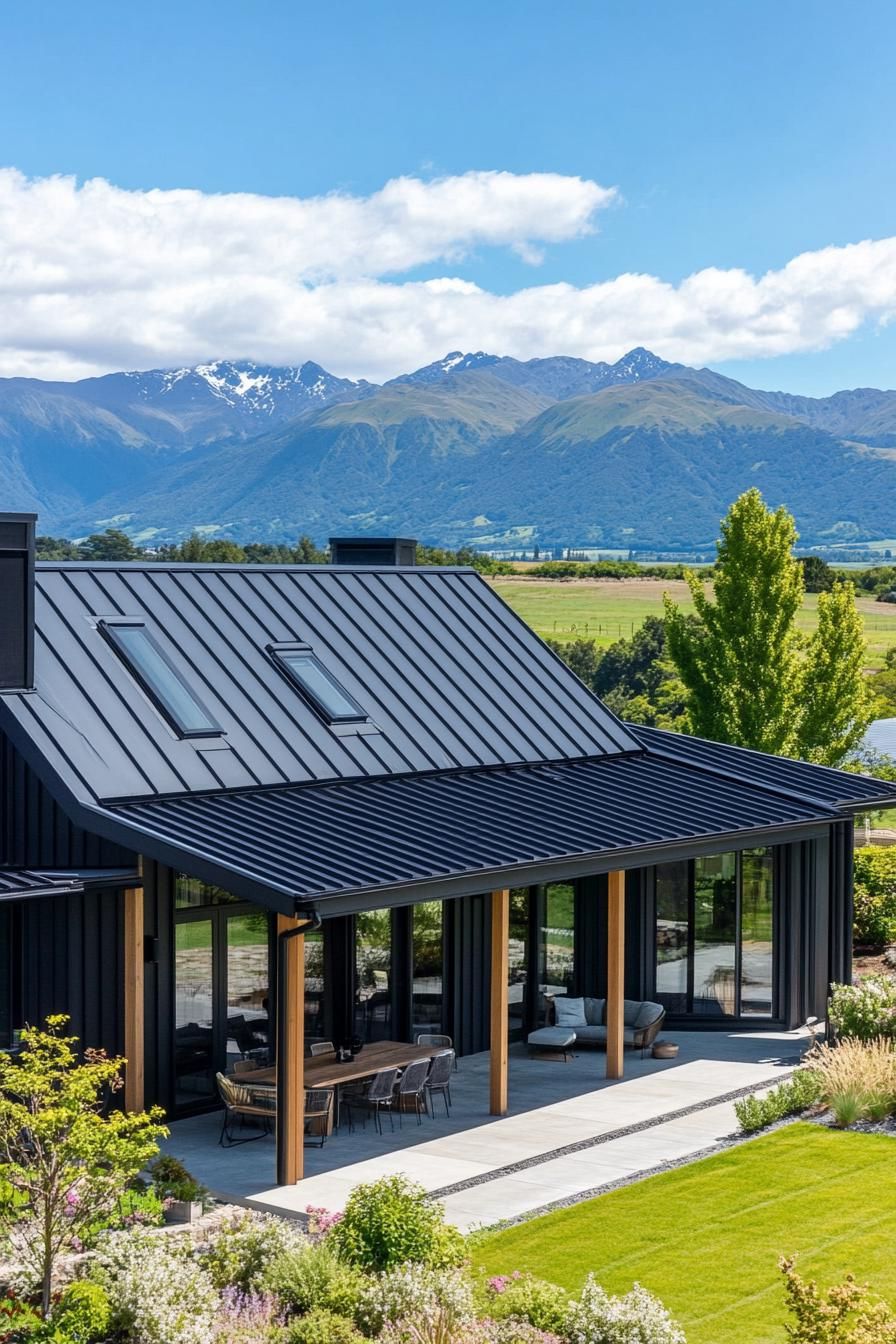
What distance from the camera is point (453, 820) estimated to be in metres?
17.3

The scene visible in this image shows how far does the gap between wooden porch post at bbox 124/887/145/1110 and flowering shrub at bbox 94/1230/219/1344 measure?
3.63m

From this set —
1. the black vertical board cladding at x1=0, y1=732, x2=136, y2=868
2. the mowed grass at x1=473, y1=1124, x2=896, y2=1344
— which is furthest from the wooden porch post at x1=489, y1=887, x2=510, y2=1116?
the black vertical board cladding at x1=0, y1=732, x2=136, y2=868

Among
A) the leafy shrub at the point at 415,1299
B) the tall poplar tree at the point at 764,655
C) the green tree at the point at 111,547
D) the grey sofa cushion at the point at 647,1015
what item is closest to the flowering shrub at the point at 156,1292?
the leafy shrub at the point at 415,1299

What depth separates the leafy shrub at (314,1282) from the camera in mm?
10898

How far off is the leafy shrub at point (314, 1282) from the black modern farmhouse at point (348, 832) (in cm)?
313

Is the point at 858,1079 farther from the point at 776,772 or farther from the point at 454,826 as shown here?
the point at 776,772

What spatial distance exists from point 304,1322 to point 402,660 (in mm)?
11151

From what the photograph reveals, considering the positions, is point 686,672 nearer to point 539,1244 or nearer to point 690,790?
point 690,790

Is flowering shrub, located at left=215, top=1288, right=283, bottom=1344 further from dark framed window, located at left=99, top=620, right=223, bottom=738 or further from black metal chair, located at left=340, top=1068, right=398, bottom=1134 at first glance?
dark framed window, located at left=99, top=620, right=223, bottom=738

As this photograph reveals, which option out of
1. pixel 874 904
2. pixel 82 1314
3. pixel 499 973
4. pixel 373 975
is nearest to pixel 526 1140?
pixel 499 973

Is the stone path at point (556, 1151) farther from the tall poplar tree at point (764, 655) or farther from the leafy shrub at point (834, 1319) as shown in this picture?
the tall poplar tree at point (764, 655)

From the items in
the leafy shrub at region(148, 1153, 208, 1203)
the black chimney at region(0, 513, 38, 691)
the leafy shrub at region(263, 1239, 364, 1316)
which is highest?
the black chimney at region(0, 513, 38, 691)

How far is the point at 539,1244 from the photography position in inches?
503

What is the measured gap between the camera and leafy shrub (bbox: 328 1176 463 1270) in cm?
1134
